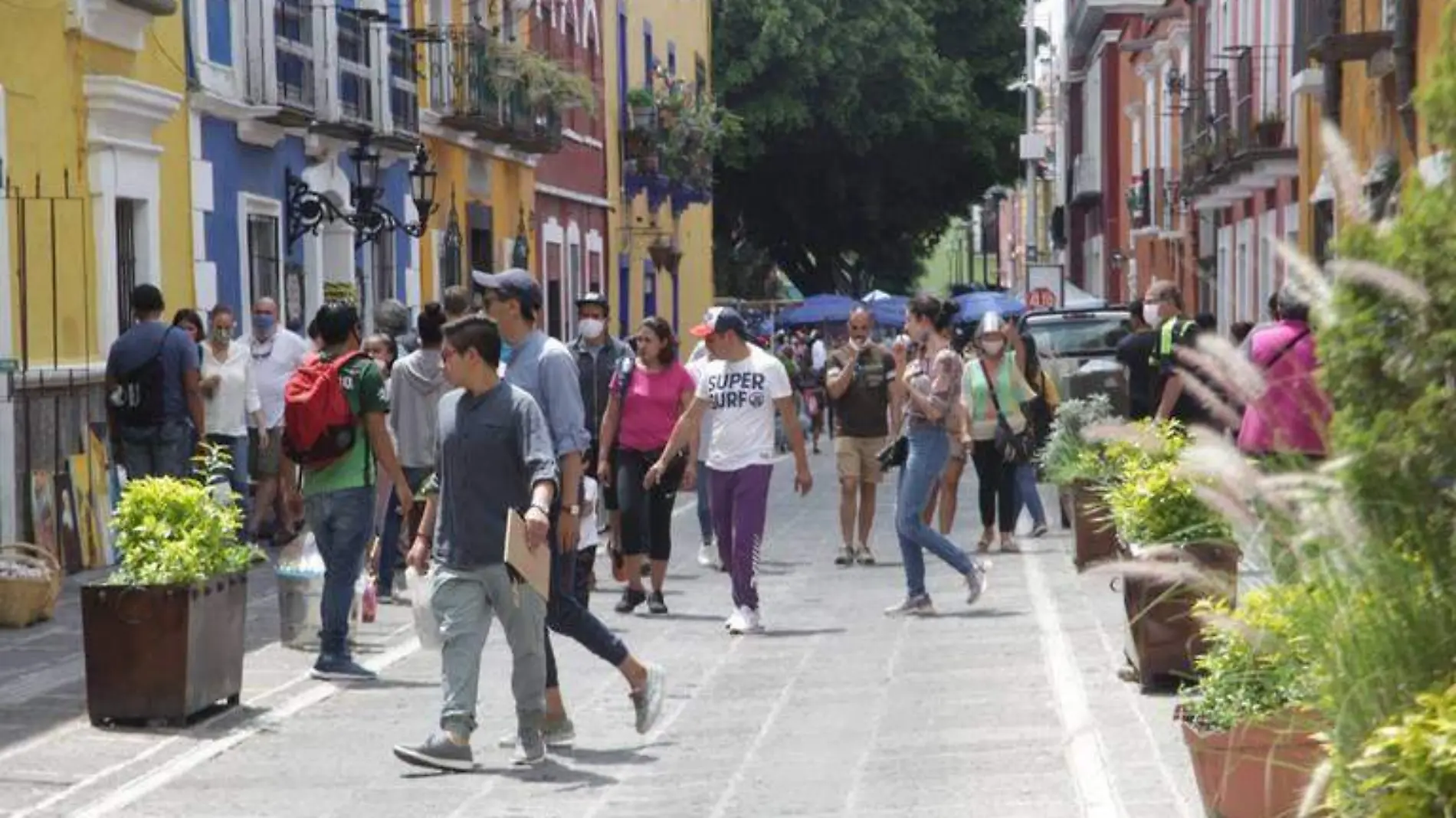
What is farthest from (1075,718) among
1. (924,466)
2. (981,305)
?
(981,305)

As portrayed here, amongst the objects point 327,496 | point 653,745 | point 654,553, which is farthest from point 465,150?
point 653,745

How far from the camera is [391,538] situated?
16.5 m

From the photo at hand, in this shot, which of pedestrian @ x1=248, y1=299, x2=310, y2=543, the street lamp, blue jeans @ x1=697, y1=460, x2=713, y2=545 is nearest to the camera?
blue jeans @ x1=697, y1=460, x2=713, y2=545

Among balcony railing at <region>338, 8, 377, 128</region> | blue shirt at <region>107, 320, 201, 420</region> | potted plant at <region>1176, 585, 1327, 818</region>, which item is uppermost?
balcony railing at <region>338, 8, 377, 128</region>

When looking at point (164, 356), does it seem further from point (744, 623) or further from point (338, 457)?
point (338, 457)

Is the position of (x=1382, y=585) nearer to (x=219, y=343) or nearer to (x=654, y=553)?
(x=654, y=553)

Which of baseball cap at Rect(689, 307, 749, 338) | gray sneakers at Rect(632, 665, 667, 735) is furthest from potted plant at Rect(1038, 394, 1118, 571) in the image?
gray sneakers at Rect(632, 665, 667, 735)

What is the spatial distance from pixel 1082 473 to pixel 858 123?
46.7m

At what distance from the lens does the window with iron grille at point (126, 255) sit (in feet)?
67.2

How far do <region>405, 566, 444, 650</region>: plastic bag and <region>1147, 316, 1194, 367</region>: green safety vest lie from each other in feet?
24.1

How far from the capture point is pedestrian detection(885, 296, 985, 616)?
15.5 m

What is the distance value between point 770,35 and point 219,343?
133ft

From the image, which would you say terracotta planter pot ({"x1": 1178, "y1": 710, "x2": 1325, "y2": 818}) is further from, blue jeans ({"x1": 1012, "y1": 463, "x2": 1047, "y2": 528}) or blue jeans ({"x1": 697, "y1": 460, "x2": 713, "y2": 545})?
blue jeans ({"x1": 1012, "y1": 463, "x2": 1047, "y2": 528})

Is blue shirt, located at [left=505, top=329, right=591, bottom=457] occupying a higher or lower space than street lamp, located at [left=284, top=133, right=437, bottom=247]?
lower
